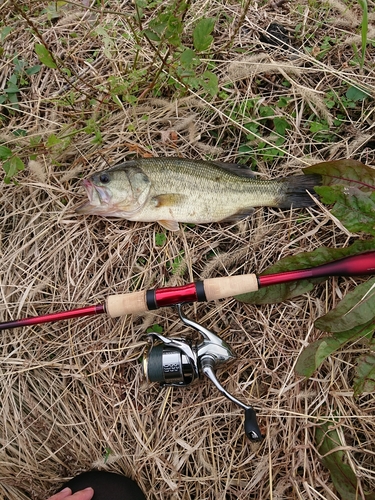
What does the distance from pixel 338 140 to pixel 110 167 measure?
1.80m

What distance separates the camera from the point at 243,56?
3.72 m

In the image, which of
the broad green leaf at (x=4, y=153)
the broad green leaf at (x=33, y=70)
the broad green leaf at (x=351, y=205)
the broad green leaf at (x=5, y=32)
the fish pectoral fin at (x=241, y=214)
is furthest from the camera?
the broad green leaf at (x=33, y=70)

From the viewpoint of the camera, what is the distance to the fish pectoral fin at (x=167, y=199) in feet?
10.9

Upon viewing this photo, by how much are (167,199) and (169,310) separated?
0.82 m

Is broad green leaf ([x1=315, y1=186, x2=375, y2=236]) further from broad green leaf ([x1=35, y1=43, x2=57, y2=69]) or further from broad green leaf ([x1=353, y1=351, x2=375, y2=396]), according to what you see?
broad green leaf ([x1=35, y1=43, x2=57, y2=69])

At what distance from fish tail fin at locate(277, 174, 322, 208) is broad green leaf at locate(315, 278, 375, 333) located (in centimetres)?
75

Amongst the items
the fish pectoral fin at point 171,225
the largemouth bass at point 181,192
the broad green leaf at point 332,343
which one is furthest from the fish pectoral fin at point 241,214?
the broad green leaf at point 332,343

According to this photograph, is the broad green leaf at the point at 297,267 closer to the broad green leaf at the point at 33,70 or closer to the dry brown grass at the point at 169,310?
the dry brown grass at the point at 169,310

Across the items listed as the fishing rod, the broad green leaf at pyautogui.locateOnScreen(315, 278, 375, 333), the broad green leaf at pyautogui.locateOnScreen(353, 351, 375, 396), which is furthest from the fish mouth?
the broad green leaf at pyautogui.locateOnScreen(353, 351, 375, 396)

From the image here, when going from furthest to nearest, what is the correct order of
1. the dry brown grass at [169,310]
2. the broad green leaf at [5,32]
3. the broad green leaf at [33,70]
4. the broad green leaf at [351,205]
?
1. the broad green leaf at [33,70]
2. the broad green leaf at [5,32]
3. the dry brown grass at [169,310]
4. the broad green leaf at [351,205]

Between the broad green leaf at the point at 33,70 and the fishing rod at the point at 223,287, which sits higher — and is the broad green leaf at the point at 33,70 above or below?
above

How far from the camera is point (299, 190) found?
10.7 feet

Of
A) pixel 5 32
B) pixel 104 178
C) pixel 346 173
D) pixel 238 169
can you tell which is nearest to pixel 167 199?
pixel 104 178

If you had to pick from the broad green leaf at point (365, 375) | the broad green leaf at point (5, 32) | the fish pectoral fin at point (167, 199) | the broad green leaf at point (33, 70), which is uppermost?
the broad green leaf at point (5, 32)
